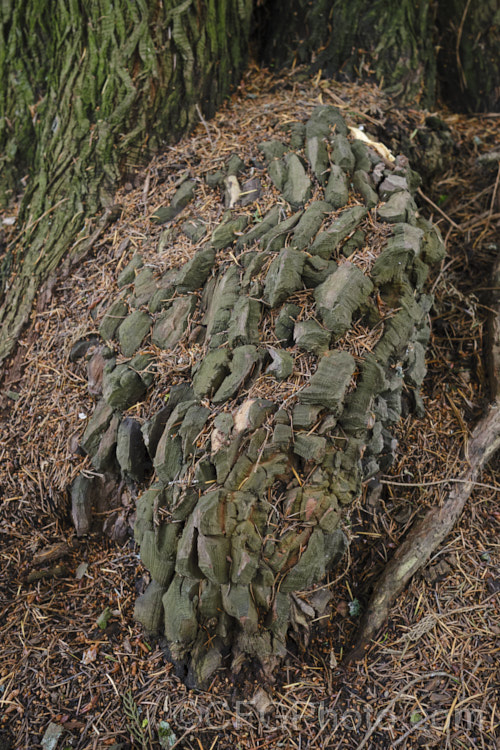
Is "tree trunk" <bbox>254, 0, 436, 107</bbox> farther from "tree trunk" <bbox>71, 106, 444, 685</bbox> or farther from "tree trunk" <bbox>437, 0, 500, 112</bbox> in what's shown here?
"tree trunk" <bbox>71, 106, 444, 685</bbox>

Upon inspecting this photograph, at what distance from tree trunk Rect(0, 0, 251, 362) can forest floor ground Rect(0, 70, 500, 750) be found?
16 centimetres

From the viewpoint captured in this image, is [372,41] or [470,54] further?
[470,54]

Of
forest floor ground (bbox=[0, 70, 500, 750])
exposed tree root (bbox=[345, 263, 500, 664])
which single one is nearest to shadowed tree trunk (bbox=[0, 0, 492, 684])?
forest floor ground (bbox=[0, 70, 500, 750])

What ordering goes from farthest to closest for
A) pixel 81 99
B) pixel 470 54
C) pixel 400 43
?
pixel 470 54 → pixel 400 43 → pixel 81 99

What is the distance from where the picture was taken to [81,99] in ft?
9.30

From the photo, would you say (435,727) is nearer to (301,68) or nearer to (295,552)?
(295,552)

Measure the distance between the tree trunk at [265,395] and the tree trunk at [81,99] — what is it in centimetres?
69

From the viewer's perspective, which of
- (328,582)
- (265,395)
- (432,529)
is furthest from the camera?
(432,529)

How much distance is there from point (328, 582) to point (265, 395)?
0.82 m

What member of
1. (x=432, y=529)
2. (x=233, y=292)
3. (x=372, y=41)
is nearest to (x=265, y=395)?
(x=233, y=292)

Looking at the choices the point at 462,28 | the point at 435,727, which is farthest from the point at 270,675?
the point at 462,28

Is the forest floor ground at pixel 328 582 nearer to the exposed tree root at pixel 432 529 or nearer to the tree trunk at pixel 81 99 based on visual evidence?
the exposed tree root at pixel 432 529

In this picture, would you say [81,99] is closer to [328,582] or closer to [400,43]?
[400,43]

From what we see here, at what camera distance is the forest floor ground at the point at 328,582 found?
6.33 ft
